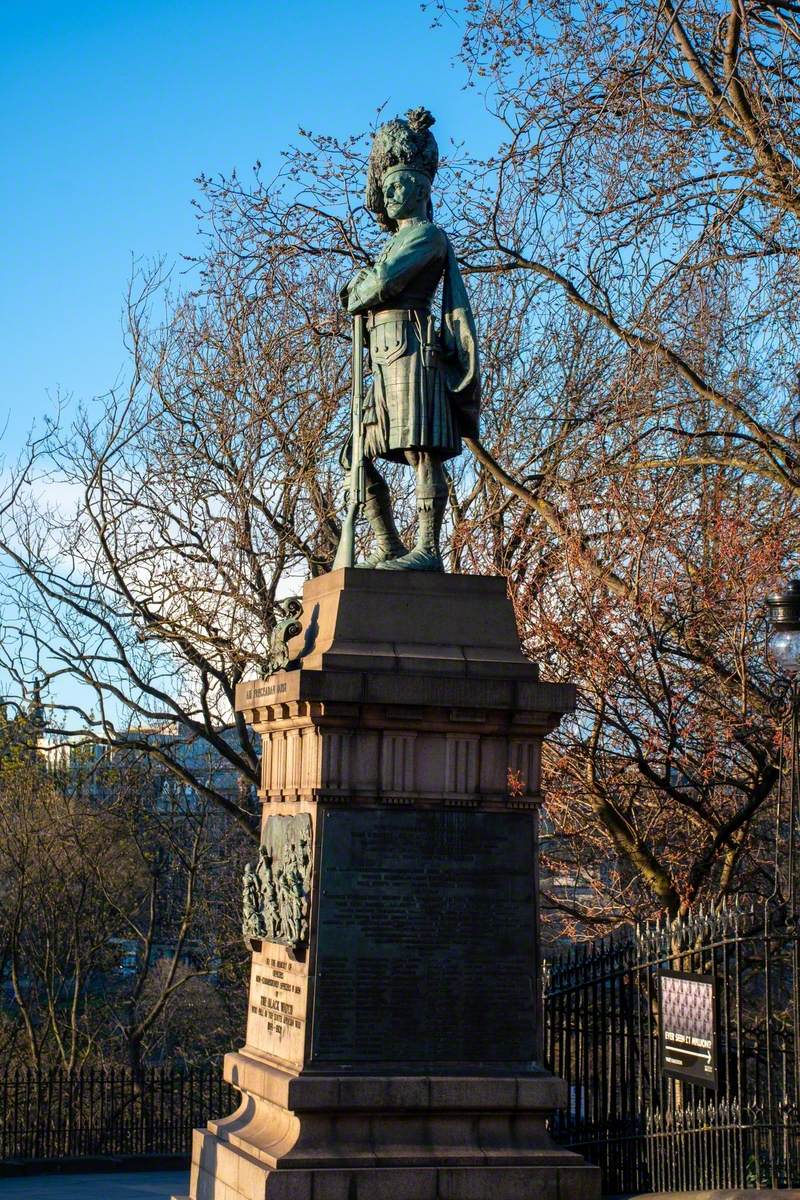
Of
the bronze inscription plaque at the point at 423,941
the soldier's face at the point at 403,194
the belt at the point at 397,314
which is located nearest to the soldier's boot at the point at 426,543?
the belt at the point at 397,314

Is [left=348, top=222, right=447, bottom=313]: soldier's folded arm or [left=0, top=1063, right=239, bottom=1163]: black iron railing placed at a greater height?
[left=348, top=222, right=447, bottom=313]: soldier's folded arm

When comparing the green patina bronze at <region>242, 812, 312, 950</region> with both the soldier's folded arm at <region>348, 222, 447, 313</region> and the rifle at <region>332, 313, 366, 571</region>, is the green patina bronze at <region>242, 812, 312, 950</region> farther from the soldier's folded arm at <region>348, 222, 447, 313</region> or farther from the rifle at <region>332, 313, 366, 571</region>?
the soldier's folded arm at <region>348, 222, 447, 313</region>

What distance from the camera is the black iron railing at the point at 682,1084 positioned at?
1026 centimetres

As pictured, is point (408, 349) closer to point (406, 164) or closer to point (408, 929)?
point (406, 164)

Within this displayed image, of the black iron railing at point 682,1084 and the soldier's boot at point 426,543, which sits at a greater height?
the soldier's boot at point 426,543

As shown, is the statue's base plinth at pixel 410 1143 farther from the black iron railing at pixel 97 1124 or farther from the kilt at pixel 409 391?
the black iron railing at pixel 97 1124

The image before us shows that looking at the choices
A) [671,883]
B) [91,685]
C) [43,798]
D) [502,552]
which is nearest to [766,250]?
[502,552]

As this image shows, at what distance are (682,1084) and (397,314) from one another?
642 cm

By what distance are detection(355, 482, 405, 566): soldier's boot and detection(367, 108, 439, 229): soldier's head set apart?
5.79 ft

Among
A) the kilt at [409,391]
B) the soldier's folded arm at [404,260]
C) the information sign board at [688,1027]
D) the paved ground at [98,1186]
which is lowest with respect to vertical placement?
the paved ground at [98,1186]

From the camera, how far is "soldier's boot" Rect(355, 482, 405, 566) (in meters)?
9.37

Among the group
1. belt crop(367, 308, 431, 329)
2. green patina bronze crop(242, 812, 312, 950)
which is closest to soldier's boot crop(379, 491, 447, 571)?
belt crop(367, 308, 431, 329)

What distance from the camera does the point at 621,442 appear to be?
16.8m

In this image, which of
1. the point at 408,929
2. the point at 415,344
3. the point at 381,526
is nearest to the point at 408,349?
the point at 415,344
